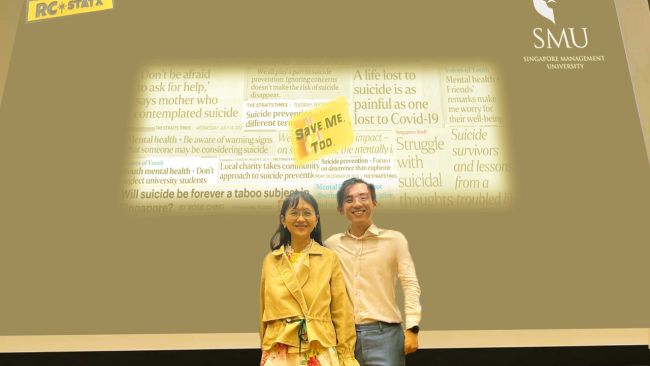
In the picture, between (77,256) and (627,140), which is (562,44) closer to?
(627,140)

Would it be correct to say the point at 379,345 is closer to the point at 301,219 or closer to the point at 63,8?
the point at 301,219

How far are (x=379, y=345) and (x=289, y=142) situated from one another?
78cm

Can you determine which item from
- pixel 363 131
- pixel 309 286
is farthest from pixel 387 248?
pixel 363 131

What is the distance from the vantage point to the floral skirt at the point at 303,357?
47.1 inches

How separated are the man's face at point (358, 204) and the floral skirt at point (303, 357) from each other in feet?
1.29

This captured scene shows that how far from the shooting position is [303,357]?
1.20 meters

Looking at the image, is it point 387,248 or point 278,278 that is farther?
point 387,248

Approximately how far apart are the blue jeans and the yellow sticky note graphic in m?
0.64

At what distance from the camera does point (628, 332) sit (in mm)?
1546

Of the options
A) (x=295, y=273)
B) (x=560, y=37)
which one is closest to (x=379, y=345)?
(x=295, y=273)

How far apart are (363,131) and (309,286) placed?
0.69m

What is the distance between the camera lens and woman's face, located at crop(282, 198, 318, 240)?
1.32m

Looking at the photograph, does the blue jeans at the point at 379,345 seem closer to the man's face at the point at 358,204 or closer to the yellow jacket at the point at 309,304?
the yellow jacket at the point at 309,304

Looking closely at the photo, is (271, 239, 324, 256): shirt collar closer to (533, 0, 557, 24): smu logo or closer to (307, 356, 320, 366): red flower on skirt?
(307, 356, 320, 366): red flower on skirt
